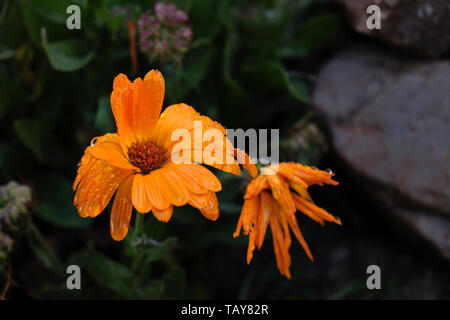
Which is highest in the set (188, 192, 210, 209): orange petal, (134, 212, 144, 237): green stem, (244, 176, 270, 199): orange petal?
(244, 176, 270, 199): orange petal

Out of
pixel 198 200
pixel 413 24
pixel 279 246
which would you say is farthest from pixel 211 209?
pixel 413 24

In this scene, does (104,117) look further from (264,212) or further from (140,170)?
(264,212)

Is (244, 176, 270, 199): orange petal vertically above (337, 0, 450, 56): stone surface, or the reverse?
(337, 0, 450, 56): stone surface

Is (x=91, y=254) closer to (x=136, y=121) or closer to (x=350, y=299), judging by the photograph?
(x=136, y=121)

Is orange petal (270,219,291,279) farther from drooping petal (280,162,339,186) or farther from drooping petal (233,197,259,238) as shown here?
drooping petal (280,162,339,186)

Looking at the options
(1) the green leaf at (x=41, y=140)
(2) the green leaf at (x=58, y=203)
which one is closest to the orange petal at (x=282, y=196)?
(2) the green leaf at (x=58, y=203)

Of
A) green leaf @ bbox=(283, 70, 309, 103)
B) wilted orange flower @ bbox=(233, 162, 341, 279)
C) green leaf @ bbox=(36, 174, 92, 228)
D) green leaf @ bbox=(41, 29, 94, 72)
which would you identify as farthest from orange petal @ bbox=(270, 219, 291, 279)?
green leaf @ bbox=(41, 29, 94, 72)

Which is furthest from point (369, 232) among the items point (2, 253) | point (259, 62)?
point (2, 253)
